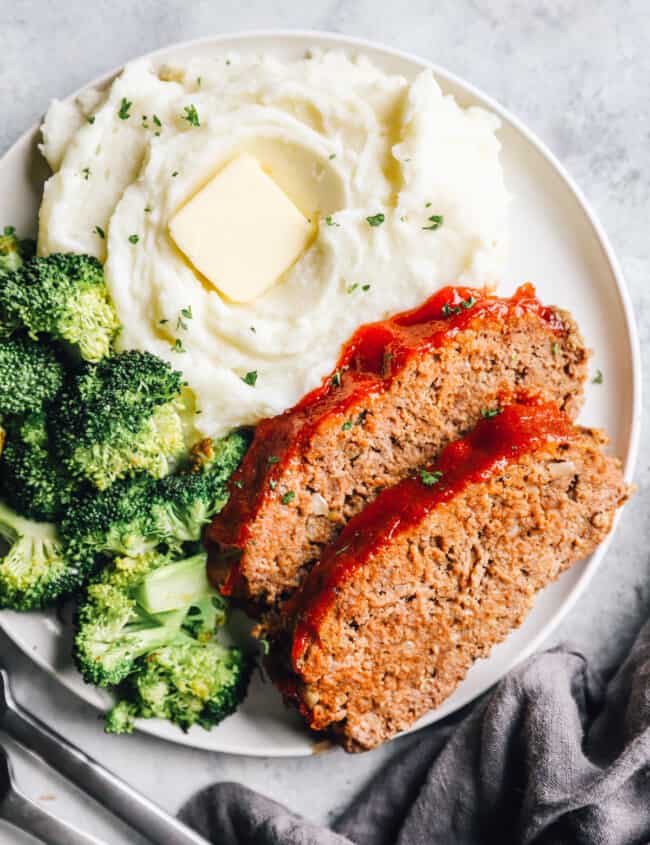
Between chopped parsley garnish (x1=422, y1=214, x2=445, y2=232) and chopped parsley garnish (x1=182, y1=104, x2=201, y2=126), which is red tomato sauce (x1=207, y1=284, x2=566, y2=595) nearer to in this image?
chopped parsley garnish (x1=422, y1=214, x2=445, y2=232)

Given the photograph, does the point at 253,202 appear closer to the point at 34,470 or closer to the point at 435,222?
the point at 435,222

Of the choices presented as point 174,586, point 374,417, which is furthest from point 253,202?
point 174,586

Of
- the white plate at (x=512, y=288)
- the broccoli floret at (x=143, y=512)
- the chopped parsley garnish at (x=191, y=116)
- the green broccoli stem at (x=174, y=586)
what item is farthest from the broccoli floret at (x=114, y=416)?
the chopped parsley garnish at (x=191, y=116)

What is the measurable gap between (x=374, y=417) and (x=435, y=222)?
1.16 meters

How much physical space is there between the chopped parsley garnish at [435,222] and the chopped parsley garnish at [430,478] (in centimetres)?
138

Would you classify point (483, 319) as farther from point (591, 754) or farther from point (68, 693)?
point (68, 693)

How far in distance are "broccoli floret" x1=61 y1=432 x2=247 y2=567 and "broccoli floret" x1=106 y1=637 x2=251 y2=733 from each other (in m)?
0.67

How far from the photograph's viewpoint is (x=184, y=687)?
4.84 meters

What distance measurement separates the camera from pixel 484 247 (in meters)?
4.78

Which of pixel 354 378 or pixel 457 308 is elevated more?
pixel 457 308

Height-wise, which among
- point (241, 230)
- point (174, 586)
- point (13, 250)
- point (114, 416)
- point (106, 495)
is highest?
point (241, 230)

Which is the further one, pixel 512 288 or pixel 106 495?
pixel 512 288

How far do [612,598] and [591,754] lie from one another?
0.99m

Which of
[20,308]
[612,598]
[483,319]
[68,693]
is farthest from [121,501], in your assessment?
[612,598]
